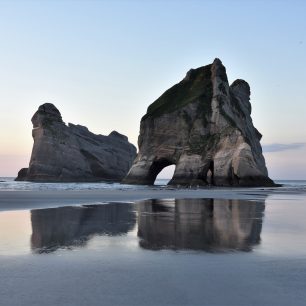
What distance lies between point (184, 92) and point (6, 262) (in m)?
71.7

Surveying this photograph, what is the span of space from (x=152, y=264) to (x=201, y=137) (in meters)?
61.8

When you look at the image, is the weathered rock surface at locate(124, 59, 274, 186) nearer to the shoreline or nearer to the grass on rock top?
the grass on rock top

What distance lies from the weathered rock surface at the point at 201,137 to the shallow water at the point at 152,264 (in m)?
47.1

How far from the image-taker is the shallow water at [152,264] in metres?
4.92

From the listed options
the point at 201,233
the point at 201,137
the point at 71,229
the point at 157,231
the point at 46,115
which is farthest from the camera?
the point at 46,115

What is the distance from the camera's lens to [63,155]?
320 feet

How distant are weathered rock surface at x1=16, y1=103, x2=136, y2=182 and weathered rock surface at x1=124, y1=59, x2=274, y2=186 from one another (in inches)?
1084

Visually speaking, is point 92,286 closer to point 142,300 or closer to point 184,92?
point 142,300

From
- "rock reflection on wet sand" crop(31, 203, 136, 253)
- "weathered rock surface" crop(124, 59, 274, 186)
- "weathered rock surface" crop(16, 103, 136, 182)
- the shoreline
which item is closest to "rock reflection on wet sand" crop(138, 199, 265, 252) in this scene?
"rock reflection on wet sand" crop(31, 203, 136, 253)

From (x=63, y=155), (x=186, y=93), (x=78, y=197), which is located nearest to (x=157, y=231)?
(x=78, y=197)

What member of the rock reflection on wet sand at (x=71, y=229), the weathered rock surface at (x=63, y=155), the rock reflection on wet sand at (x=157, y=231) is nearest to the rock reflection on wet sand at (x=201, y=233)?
the rock reflection on wet sand at (x=157, y=231)

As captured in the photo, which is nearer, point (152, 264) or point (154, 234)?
point (152, 264)

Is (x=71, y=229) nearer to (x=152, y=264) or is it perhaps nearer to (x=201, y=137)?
(x=152, y=264)

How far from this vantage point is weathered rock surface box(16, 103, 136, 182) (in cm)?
9469
